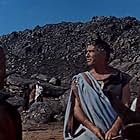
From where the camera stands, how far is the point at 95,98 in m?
5.05

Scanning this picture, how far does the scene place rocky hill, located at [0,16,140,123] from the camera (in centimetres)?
5375

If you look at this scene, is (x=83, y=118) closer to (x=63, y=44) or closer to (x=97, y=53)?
(x=97, y=53)

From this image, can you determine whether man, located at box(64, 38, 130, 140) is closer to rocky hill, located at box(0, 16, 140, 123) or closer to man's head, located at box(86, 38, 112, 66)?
man's head, located at box(86, 38, 112, 66)

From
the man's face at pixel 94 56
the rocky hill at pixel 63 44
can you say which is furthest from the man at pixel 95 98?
the rocky hill at pixel 63 44

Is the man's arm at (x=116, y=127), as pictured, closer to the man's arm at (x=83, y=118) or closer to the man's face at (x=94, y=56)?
the man's arm at (x=83, y=118)

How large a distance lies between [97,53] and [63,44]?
60.8 metres

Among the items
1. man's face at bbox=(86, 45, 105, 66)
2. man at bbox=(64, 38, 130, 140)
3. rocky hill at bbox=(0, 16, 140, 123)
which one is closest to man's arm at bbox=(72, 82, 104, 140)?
man at bbox=(64, 38, 130, 140)

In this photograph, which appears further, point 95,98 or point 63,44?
point 63,44

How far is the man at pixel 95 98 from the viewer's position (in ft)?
16.3

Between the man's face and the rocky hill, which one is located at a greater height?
the rocky hill

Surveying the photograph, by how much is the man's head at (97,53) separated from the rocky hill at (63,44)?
1628 inches

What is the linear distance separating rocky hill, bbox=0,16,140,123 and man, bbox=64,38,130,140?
136ft

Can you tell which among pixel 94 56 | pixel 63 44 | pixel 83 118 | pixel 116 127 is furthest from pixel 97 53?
pixel 63 44

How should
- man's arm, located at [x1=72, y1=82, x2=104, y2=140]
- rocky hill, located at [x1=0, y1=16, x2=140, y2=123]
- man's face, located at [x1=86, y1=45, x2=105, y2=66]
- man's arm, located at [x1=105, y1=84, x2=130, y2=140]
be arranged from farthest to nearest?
rocky hill, located at [x1=0, y1=16, x2=140, y2=123] → man's face, located at [x1=86, y1=45, x2=105, y2=66] → man's arm, located at [x1=72, y1=82, x2=104, y2=140] → man's arm, located at [x1=105, y1=84, x2=130, y2=140]
